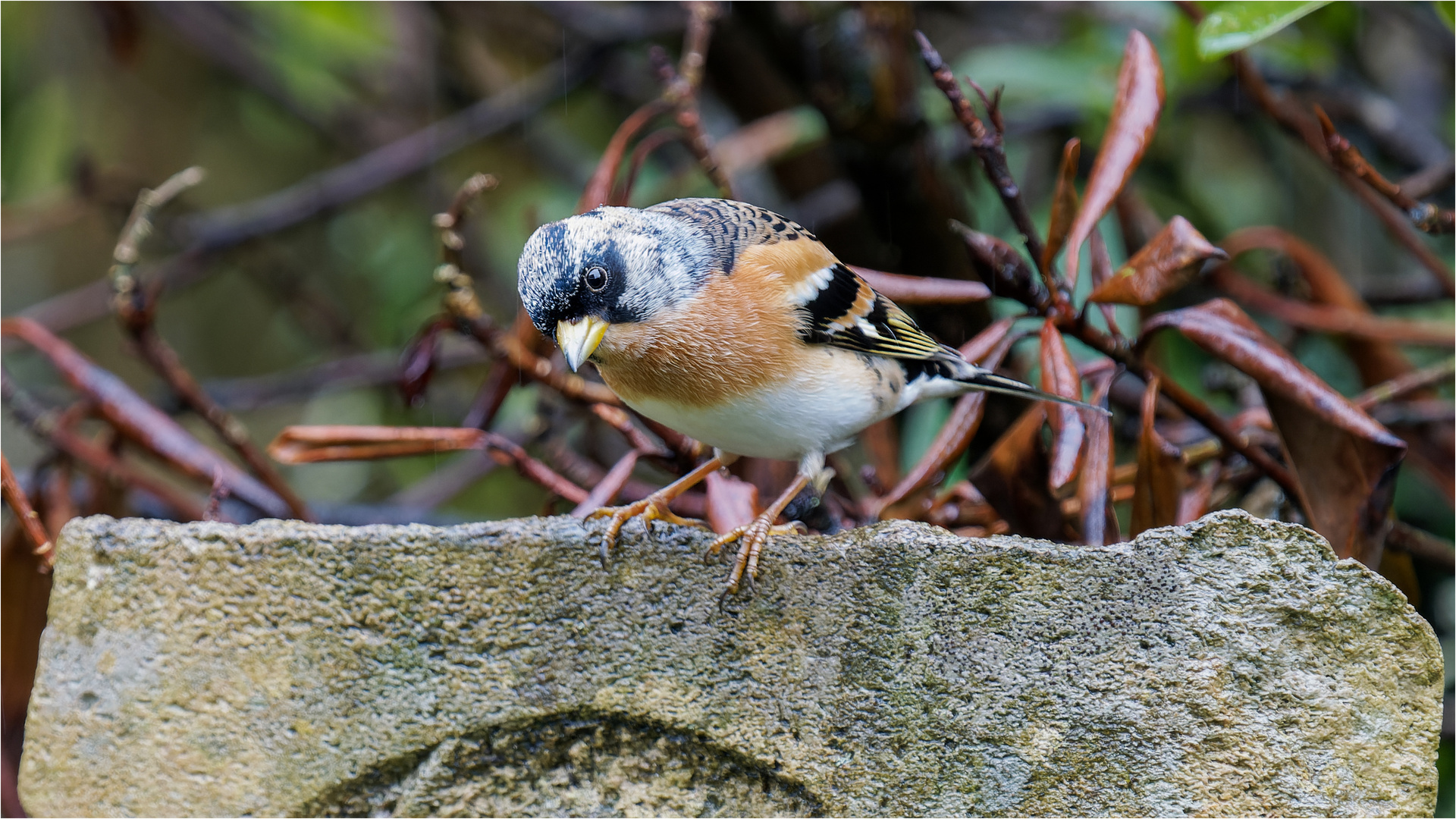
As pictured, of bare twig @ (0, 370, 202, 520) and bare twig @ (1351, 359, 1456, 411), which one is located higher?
bare twig @ (0, 370, 202, 520)

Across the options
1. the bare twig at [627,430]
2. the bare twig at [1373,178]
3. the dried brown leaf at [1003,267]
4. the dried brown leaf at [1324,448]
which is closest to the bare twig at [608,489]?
the bare twig at [627,430]

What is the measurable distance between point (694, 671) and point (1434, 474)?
2.11 meters

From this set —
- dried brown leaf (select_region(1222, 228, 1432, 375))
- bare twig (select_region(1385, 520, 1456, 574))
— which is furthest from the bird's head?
dried brown leaf (select_region(1222, 228, 1432, 375))

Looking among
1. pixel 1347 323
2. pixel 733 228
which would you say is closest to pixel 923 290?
pixel 733 228

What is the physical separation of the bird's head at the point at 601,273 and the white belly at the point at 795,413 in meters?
0.17

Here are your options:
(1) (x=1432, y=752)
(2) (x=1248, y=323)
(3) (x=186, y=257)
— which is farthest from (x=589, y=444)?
(3) (x=186, y=257)

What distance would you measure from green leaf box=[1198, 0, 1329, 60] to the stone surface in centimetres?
99

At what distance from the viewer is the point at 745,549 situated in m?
1.75

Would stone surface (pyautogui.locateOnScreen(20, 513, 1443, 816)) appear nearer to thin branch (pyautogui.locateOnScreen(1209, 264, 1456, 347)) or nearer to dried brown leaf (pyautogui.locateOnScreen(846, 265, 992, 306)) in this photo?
dried brown leaf (pyautogui.locateOnScreen(846, 265, 992, 306))

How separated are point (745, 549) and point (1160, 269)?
0.96m

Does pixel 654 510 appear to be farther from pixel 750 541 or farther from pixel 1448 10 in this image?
pixel 1448 10

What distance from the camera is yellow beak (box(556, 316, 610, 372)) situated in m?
1.94

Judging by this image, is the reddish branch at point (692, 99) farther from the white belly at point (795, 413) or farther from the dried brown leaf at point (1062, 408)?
the dried brown leaf at point (1062, 408)

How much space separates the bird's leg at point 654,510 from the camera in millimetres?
1758
